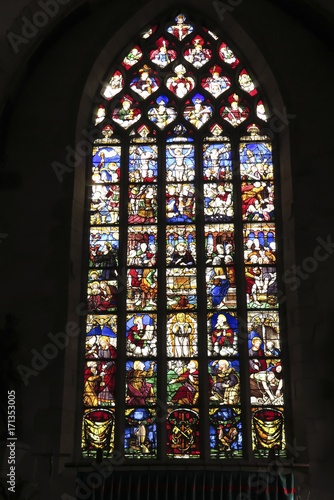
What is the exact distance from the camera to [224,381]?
824cm

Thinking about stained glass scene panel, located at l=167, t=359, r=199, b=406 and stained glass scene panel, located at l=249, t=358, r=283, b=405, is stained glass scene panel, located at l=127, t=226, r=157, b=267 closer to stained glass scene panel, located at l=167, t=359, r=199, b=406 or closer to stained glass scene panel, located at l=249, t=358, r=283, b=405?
stained glass scene panel, located at l=167, t=359, r=199, b=406

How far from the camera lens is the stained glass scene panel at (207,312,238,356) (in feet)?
27.4

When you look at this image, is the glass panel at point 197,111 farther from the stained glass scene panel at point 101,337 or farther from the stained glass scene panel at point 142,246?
the stained glass scene panel at point 101,337

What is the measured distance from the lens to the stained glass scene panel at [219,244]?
28.7 feet

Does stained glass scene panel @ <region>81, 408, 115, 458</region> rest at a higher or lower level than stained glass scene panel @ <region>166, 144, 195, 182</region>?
lower

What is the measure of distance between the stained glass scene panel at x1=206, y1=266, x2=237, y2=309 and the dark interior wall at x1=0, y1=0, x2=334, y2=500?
72 cm

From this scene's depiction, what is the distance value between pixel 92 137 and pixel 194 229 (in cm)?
197

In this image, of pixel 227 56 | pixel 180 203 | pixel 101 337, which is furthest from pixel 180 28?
pixel 101 337

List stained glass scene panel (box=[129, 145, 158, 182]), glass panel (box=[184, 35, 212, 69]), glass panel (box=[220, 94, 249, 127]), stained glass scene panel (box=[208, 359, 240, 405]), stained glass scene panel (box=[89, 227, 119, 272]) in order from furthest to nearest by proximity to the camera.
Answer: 1. glass panel (box=[184, 35, 212, 69])
2. glass panel (box=[220, 94, 249, 127])
3. stained glass scene panel (box=[129, 145, 158, 182])
4. stained glass scene panel (box=[89, 227, 119, 272])
5. stained glass scene panel (box=[208, 359, 240, 405])

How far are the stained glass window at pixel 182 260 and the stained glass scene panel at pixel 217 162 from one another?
2 cm

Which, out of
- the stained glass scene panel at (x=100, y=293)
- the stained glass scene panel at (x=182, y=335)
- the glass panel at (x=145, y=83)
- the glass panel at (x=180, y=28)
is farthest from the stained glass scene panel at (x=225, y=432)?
the glass panel at (x=180, y=28)

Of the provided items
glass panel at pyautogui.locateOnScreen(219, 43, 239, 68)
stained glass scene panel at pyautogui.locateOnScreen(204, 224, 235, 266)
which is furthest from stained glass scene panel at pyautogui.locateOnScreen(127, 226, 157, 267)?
glass panel at pyautogui.locateOnScreen(219, 43, 239, 68)

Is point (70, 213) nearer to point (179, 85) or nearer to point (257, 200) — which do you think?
point (257, 200)

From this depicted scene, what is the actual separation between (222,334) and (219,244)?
120cm
